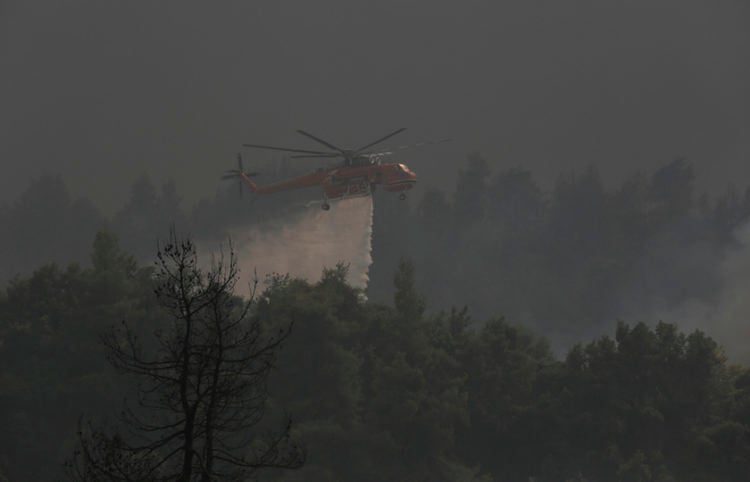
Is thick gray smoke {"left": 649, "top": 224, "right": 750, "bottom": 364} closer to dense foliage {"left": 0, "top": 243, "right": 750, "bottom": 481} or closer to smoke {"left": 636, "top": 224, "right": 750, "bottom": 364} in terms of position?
smoke {"left": 636, "top": 224, "right": 750, "bottom": 364}

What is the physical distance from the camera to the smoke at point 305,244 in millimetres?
103500

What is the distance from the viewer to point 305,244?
11281cm

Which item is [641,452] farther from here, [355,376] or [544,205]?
[544,205]

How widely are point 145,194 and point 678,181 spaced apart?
8069 cm

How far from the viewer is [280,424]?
232 feet

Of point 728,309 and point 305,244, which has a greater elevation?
point 305,244

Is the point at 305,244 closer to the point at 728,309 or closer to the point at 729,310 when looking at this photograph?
the point at 729,310

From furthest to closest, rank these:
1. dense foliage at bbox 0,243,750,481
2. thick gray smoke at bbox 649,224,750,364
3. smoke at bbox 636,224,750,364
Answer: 1. smoke at bbox 636,224,750,364
2. thick gray smoke at bbox 649,224,750,364
3. dense foliage at bbox 0,243,750,481

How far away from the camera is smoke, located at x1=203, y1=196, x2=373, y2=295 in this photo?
340 feet

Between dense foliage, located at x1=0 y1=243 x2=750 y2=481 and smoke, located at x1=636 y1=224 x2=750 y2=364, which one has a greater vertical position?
smoke, located at x1=636 y1=224 x2=750 y2=364

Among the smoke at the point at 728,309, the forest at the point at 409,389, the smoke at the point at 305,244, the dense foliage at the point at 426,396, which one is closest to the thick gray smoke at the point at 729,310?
the smoke at the point at 728,309

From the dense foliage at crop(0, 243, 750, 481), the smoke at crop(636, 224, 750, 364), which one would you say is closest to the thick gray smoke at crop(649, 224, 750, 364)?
the smoke at crop(636, 224, 750, 364)

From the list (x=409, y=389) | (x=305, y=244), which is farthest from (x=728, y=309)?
(x=409, y=389)

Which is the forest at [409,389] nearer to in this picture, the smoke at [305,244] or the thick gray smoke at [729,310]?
the smoke at [305,244]
